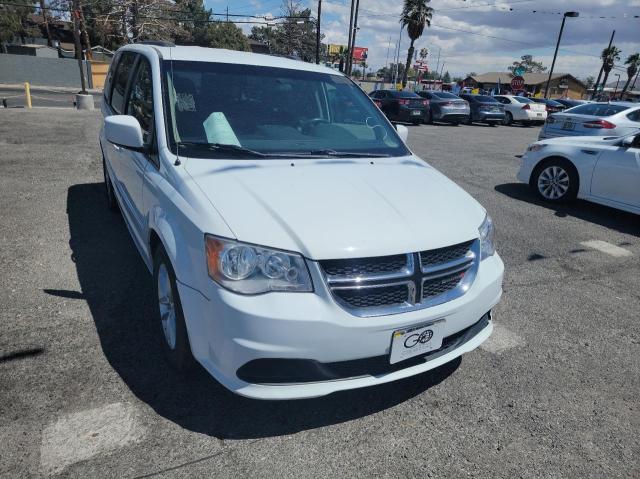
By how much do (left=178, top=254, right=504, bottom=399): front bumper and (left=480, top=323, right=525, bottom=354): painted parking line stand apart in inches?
46.1

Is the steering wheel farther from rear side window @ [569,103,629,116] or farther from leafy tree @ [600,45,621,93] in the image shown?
leafy tree @ [600,45,621,93]

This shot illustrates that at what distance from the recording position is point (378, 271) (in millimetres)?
2133

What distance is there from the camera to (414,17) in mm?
47094

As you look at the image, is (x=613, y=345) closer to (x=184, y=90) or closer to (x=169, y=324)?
(x=169, y=324)

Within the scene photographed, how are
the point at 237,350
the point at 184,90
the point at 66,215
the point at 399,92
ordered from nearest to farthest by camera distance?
1. the point at 237,350
2. the point at 184,90
3. the point at 66,215
4. the point at 399,92

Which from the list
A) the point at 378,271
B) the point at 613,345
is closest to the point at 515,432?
the point at 378,271

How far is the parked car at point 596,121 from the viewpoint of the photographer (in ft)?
35.6

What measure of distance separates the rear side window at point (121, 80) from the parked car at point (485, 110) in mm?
20858

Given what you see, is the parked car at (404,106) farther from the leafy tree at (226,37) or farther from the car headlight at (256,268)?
the leafy tree at (226,37)

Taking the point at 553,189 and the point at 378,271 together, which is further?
the point at 553,189

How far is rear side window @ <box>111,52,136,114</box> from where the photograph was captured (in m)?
4.09

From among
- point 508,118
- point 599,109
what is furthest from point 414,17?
Result: point 599,109

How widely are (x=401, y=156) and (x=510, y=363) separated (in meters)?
1.64

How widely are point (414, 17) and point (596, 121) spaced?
41.4 meters
